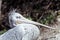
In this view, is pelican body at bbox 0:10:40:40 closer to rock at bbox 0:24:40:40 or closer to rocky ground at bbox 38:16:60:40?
rock at bbox 0:24:40:40

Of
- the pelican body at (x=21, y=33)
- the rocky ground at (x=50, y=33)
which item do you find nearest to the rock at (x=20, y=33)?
the pelican body at (x=21, y=33)

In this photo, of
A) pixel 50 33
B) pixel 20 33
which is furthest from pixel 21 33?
pixel 50 33

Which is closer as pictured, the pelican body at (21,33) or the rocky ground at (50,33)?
the pelican body at (21,33)

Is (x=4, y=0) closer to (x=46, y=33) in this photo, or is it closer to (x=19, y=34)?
(x=46, y=33)

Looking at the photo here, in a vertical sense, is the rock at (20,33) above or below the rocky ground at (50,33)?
above

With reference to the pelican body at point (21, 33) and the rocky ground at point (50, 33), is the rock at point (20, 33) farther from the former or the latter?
the rocky ground at point (50, 33)

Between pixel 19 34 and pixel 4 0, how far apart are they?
3492 mm

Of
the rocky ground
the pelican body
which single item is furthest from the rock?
the rocky ground

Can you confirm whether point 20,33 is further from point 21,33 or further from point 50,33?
point 50,33

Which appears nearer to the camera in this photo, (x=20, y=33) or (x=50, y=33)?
(x=20, y=33)

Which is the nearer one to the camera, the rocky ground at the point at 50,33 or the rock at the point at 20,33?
the rock at the point at 20,33

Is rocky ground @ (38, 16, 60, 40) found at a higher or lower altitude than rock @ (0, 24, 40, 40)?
lower

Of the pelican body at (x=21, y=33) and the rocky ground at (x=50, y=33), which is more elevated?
the pelican body at (x=21, y=33)

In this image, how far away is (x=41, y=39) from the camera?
16.8 ft
